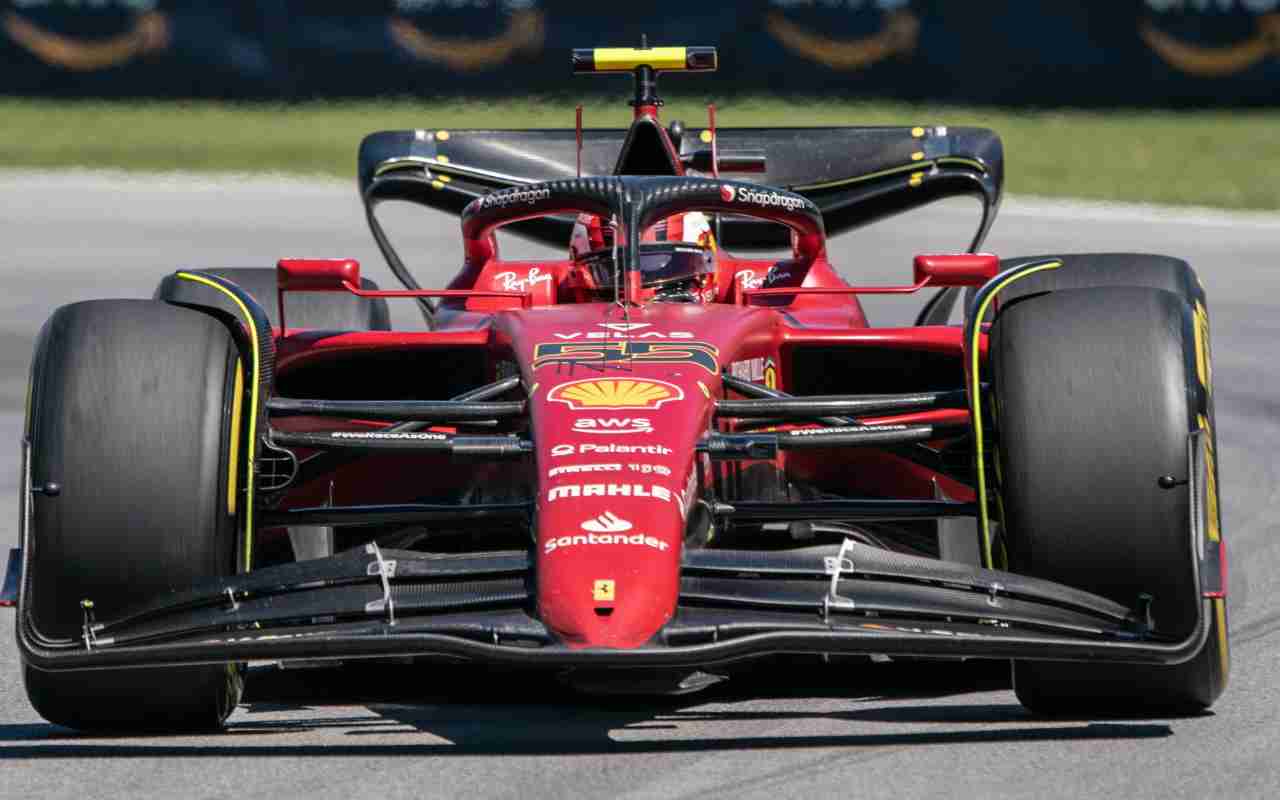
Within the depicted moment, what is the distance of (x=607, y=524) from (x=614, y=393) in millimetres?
577

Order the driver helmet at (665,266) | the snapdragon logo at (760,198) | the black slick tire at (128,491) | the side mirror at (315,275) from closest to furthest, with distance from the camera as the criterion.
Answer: the black slick tire at (128,491) → the side mirror at (315,275) → the snapdragon logo at (760,198) → the driver helmet at (665,266)

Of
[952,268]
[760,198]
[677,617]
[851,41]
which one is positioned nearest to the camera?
[677,617]

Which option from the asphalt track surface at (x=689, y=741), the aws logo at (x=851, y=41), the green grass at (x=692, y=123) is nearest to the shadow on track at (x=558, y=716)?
the asphalt track surface at (x=689, y=741)

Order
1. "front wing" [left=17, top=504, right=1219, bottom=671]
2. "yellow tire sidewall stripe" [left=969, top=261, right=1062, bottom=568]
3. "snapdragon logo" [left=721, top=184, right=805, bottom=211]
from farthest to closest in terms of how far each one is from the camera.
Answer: "snapdragon logo" [left=721, top=184, right=805, bottom=211] → "yellow tire sidewall stripe" [left=969, top=261, right=1062, bottom=568] → "front wing" [left=17, top=504, right=1219, bottom=671]

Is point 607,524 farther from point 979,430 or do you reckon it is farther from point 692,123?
point 692,123

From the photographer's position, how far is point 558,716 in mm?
5770

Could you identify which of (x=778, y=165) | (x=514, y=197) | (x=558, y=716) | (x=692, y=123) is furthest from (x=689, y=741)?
(x=692, y=123)

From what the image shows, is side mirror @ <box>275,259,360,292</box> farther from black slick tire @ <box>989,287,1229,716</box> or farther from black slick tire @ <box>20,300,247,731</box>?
black slick tire @ <box>989,287,1229,716</box>

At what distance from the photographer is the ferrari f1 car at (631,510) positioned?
16.9 feet

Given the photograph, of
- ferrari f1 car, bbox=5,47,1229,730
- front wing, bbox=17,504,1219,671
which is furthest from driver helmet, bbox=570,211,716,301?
front wing, bbox=17,504,1219,671

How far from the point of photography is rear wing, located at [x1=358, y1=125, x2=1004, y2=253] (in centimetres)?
1029

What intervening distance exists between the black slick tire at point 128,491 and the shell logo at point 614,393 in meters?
0.79

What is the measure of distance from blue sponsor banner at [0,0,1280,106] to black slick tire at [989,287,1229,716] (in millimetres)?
21755

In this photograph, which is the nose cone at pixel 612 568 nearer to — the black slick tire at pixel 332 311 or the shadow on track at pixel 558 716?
the shadow on track at pixel 558 716
